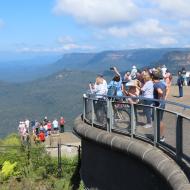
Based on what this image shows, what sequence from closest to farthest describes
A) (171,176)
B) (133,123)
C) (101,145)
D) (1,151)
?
(171,176) → (133,123) → (101,145) → (1,151)

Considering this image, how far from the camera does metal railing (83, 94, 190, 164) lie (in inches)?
333

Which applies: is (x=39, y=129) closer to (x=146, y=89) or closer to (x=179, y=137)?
(x=146, y=89)

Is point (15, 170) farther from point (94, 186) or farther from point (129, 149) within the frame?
point (129, 149)

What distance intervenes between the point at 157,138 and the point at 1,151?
16.5m

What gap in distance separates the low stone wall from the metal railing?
0.53ft

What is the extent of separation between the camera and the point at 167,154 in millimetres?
8977

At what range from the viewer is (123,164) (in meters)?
10.5

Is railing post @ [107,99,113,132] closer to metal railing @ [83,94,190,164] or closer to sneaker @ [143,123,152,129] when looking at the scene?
metal railing @ [83,94,190,164]

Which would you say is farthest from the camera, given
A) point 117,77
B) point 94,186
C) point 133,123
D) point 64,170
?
point 64,170

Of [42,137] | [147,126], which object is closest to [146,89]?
[147,126]

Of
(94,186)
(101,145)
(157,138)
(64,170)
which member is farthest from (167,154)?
(64,170)

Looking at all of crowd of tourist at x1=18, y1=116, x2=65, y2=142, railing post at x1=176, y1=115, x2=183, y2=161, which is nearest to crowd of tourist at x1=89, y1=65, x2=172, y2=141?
railing post at x1=176, y1=115, x2=183, y2=161

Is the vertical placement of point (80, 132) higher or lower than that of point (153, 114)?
lower

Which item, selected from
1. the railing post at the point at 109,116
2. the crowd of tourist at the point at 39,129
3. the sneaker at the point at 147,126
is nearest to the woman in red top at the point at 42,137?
the crowd of tourist at the point at 39,129
